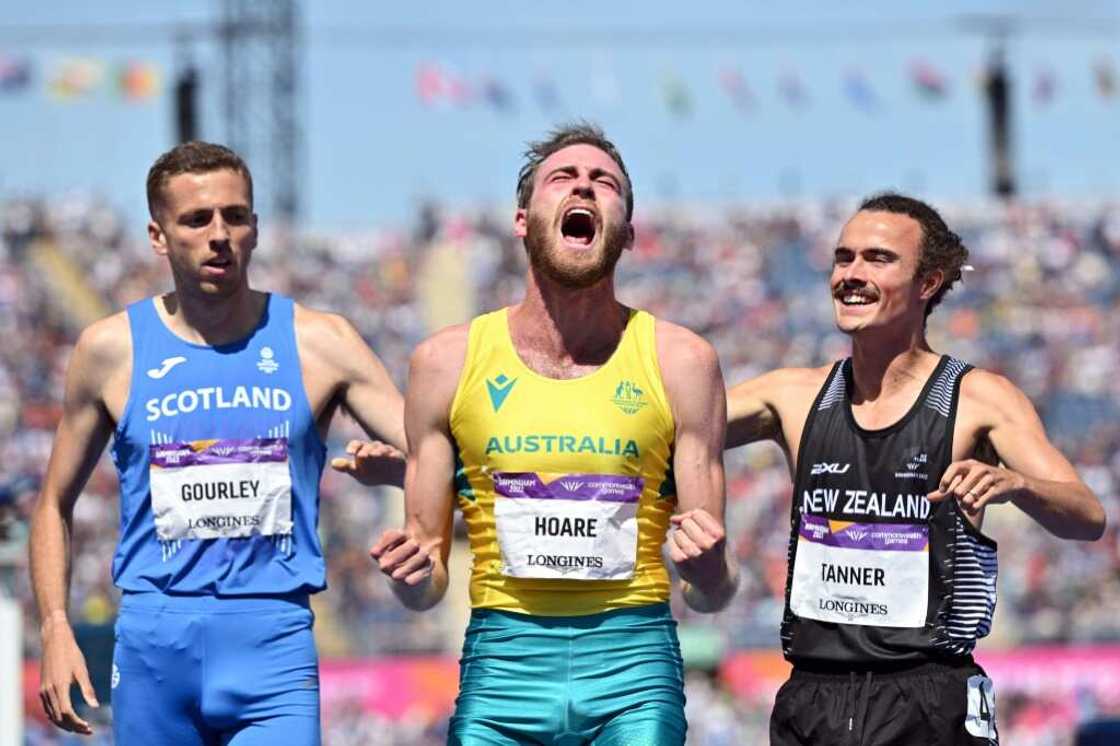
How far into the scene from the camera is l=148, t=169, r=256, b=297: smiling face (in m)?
5.52

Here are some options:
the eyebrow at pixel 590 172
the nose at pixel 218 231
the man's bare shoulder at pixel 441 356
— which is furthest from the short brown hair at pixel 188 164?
the eyebrow at pixel 590 172

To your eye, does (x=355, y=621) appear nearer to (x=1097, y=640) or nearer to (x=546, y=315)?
(x=1097, y=640)

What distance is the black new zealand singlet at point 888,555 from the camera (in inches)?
200

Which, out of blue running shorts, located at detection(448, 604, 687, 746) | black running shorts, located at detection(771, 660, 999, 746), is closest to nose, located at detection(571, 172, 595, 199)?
blue running shorts, located at detection(448, 604, 687, 746)

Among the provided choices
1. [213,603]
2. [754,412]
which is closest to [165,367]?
[213,603]

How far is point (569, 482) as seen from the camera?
4859mm

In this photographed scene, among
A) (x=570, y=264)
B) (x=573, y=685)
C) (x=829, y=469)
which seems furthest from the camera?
(x=829, y=469)

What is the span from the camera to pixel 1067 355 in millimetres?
28484

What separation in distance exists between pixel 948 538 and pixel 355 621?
15734 millimetres

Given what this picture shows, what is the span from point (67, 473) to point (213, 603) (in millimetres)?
694

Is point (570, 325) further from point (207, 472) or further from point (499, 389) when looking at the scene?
point (207, 472)

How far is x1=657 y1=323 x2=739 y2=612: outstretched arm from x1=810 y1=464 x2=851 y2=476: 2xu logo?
357 mm

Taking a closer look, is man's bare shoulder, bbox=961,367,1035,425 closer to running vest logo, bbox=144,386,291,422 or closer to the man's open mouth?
the man's open mouth

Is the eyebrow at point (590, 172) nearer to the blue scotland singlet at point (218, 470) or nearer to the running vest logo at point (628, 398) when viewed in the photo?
the running vest logo at point (628, 398)
